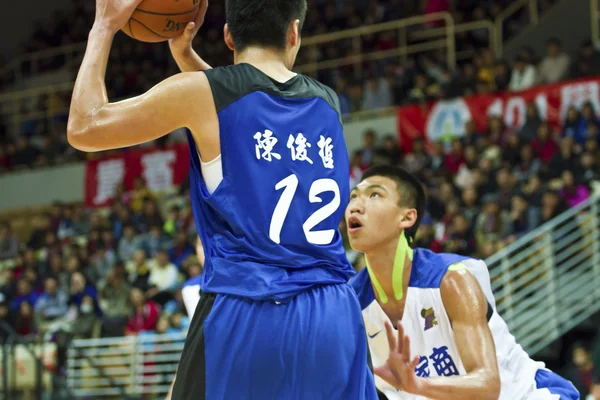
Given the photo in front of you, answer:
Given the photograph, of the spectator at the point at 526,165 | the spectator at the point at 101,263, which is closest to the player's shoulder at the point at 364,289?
the spectator at the point at 526,165

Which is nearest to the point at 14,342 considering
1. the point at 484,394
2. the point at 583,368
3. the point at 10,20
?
the point at 583,368

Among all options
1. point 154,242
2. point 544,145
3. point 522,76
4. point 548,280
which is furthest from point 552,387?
point 154,242

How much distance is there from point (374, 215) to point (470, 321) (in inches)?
29.1

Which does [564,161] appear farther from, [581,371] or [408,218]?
[408,218]

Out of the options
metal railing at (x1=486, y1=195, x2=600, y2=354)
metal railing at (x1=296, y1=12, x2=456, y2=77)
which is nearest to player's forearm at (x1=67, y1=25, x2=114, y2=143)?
metal railing at (x1=486, y1=195, x2=600, y2=354)

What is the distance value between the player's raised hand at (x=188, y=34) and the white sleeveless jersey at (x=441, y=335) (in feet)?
5.42

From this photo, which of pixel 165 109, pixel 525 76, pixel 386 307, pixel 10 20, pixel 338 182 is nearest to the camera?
pixel 165 109

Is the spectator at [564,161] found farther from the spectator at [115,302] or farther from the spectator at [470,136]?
the spectator at [115,302]

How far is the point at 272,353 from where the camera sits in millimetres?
2900

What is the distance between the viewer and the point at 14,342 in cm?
1152

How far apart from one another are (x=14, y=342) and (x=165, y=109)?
9.35 m

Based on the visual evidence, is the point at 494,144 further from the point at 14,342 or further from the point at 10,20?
the point at 10,20

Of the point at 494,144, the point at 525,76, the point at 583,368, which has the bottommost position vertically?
the point at 583,368

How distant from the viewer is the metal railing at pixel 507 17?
1689 centimetres
